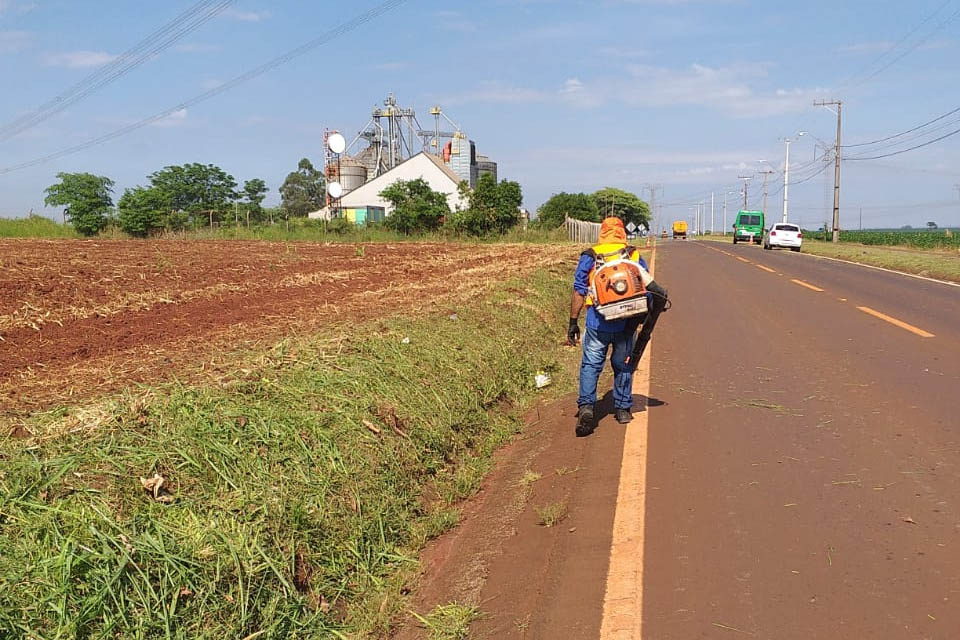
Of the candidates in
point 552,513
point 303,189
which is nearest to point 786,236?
point 552,513

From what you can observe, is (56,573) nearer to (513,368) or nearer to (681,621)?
(681,621)

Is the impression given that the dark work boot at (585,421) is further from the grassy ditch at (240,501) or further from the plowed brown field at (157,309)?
the plowed brown field at (157,309)

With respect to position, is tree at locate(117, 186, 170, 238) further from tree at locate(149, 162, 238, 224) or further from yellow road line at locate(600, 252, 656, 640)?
yellow road line at locate(600, 252, 656, 640)

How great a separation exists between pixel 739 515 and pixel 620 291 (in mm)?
1973

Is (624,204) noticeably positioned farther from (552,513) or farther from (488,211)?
(552,513)

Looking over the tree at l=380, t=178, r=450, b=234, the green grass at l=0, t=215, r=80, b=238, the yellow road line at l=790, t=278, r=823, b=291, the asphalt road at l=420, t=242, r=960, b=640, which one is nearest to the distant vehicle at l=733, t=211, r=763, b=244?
the tree at l=380, t=178, r=450, b=234

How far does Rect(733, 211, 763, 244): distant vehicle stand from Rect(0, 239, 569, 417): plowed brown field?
4111cm

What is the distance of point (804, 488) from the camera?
15.0 feet

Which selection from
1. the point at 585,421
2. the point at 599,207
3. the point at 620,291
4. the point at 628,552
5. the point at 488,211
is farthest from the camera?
the point at 599,207

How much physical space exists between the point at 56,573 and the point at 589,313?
4128mm

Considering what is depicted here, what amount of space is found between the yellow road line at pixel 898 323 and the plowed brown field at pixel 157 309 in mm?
6397

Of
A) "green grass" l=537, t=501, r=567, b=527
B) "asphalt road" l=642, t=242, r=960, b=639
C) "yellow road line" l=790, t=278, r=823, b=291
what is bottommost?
"green grass" l=537, t=501, r=567, b=527

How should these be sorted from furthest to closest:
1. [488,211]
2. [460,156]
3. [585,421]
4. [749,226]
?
[460,156] < [749,226] < [488,211] < [585,421]

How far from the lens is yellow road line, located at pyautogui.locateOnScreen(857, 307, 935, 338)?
10.1 meters
